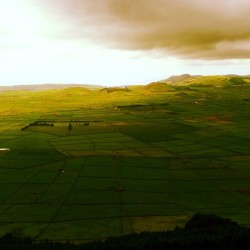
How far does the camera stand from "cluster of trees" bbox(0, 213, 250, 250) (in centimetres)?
3588

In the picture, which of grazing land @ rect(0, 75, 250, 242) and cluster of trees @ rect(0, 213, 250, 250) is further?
grazing land @ rect(0, 75, 250, 242)

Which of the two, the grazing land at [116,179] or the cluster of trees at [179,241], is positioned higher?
the cluster of trees at [179,241]

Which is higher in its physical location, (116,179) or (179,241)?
(179,241)

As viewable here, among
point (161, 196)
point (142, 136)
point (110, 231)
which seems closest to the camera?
point (110, 231)

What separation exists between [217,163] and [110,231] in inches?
1775

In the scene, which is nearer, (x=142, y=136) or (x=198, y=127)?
(x=142, y=136)

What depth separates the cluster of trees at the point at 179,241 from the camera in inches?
1412

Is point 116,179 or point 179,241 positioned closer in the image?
point 179,241

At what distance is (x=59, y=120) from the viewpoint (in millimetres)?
174250

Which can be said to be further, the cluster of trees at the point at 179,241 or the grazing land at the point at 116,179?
the grazing land at the point at 116,179

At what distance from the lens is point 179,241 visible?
122ft

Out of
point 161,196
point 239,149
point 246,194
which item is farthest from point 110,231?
point 239,149

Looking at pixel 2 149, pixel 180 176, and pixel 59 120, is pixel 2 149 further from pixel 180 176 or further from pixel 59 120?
pixel 59 120

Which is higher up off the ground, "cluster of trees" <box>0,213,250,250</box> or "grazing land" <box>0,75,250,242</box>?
"cluster of trees" <box>0,213,250,250</box>
